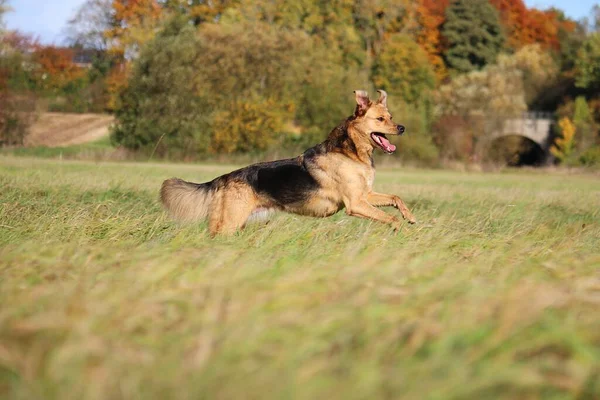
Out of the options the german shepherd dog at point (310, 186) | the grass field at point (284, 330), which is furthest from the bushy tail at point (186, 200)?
the grass field at point (284, 330)

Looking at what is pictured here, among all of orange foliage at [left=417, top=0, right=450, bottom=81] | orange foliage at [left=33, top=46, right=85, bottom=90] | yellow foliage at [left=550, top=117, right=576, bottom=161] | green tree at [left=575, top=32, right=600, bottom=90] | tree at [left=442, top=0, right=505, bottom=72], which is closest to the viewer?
yellow foliage at [left=550, top=117, right=576, bottom=161]

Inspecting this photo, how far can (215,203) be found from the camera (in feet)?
25.8

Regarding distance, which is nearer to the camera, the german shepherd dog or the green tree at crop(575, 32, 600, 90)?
the german shepherd dog

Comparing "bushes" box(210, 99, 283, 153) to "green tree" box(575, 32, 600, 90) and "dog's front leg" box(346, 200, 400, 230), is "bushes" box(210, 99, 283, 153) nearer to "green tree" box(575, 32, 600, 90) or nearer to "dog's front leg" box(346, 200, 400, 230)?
"green tree" box(575, 32, 600, 90)

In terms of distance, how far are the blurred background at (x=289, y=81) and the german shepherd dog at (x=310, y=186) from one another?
2587 cm

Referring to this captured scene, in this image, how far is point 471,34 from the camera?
66.8 meters

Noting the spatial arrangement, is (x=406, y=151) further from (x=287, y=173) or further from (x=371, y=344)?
(x=371, y=344)

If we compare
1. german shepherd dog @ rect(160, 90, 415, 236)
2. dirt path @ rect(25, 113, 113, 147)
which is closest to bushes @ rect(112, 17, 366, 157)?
dirt path @ rect(25, 113, 113, 147)

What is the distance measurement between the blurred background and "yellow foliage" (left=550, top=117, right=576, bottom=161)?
115 millimetres

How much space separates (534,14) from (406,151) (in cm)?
3700

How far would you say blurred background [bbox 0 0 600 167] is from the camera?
42.1 m

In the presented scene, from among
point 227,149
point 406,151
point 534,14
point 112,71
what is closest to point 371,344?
point 227,149

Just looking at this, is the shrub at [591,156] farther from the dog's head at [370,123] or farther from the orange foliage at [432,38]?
the dog's head at [370,123]

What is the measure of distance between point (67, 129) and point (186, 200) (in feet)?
153
